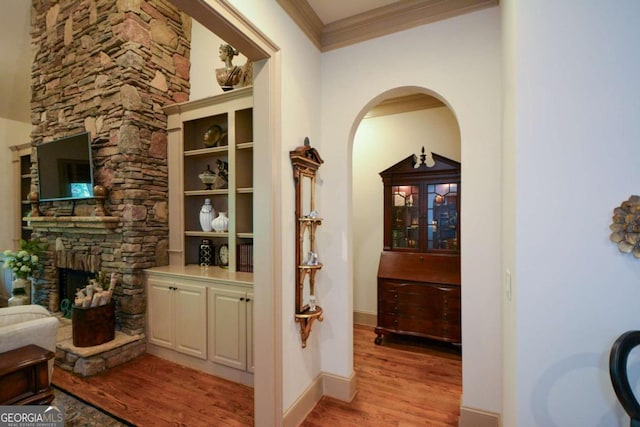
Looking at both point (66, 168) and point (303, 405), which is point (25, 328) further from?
point (66, 168)

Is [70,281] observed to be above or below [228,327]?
above

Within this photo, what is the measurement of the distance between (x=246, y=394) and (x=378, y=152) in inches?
121

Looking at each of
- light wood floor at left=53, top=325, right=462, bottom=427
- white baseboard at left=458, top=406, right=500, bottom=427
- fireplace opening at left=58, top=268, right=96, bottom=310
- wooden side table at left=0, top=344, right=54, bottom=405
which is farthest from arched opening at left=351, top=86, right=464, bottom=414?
fireplace opening at left=58, top=268, right=96, bottom=310

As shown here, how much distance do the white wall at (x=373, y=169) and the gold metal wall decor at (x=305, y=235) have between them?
1.89 meters

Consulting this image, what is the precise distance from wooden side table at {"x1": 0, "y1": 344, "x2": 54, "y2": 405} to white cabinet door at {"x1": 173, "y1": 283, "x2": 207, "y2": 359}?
1218 millimetres

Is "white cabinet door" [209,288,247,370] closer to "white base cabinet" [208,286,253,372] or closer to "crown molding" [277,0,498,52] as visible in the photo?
"white base cabinet" [208,286,253,372]

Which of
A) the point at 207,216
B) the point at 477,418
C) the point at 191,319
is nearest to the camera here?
the point at 477,418

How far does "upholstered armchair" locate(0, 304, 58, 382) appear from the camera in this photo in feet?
5.11

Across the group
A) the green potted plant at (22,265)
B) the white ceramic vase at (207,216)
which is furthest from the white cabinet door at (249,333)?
the green potted plant at (22,265)

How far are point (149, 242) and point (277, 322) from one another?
2.13m

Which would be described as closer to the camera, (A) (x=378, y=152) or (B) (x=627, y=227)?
(B) (x=627, y=227)

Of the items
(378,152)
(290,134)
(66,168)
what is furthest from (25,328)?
(378,152)

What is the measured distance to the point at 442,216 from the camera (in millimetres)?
3326

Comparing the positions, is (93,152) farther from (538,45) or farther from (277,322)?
(538,45)
